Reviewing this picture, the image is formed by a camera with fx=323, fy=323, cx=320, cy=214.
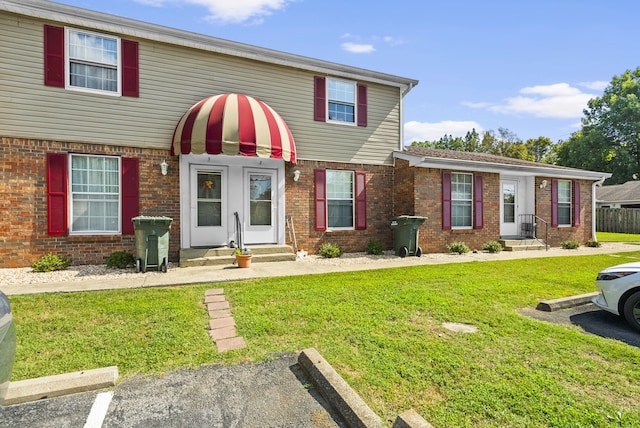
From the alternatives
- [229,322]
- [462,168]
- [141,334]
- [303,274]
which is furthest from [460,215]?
[141,334]

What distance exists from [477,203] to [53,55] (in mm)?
14392

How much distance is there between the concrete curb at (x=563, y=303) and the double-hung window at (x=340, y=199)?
22.9ft

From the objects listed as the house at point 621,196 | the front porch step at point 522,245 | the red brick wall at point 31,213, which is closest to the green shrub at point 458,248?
the front porch step at point 522,245

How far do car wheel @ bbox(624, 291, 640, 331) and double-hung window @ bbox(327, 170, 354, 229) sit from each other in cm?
793

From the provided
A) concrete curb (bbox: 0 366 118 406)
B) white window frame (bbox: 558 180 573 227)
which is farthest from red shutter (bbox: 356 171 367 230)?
white window frame (bbox: 558 180 573 227)

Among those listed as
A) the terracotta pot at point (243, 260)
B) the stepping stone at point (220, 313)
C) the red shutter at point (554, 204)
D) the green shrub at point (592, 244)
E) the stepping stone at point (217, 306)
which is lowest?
the stepping stone at point (220, 313)

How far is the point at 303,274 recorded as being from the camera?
7883 millimetres

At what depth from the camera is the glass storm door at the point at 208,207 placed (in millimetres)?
9695

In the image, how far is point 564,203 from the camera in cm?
1497

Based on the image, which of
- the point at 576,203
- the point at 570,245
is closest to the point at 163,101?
the point at 570,245

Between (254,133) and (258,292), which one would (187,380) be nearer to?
(258,292)

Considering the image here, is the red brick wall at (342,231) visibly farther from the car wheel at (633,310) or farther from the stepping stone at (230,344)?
the car wheel at (633,310)

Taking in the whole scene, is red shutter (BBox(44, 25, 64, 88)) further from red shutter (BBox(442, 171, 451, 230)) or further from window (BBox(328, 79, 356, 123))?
red shutter (BBox(442, 171, 451, 230))

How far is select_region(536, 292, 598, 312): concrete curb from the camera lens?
17.6ft
